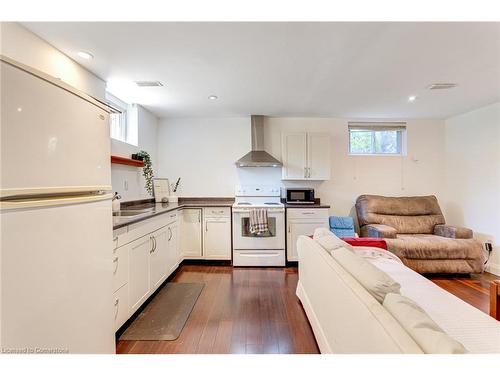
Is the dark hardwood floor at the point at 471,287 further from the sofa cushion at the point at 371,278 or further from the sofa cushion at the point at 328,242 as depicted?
the sofa cushion at the point at 371,278

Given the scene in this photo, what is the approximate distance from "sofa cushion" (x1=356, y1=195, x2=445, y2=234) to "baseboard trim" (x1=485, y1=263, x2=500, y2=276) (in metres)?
0.78

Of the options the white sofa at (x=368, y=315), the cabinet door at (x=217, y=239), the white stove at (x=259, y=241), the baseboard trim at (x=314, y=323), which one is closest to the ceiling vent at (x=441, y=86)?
the white sofa at (x=368, y=315)

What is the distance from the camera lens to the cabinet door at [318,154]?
3.93 metres

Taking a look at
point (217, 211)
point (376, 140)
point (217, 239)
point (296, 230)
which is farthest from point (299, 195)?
point (376, 140)

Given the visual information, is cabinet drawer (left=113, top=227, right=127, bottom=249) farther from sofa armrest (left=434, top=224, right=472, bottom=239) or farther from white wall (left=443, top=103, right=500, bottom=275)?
white wall (left=443, top=103, right=500, bottom=275)

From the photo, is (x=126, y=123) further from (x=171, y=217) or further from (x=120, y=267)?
(x=120, y=267)

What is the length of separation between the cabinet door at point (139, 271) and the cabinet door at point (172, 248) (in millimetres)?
572

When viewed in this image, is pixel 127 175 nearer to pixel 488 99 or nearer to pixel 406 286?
pixel 406 286

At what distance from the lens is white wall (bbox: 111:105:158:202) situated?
2969 mm

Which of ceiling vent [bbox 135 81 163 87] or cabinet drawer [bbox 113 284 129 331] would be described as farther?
ceiling vent [bbox 135 81 163 87]

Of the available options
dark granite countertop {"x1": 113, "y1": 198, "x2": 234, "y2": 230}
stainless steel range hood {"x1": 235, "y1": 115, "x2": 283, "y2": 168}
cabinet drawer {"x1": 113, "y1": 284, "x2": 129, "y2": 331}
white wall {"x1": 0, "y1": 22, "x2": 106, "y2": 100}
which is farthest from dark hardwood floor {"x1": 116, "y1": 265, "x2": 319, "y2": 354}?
white wall {"x1": 0, "y1": 22, "x2": 106, "y2": 100}

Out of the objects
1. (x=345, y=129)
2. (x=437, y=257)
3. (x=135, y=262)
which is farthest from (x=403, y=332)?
(x=345, y=129)

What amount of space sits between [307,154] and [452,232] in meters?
2.35

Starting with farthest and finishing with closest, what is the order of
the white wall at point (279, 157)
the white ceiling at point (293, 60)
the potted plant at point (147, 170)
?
1. the white wall at point (279, 157)
2. the potted plant at point (147, 170)
3. the white ceiling at point (293, 60)
